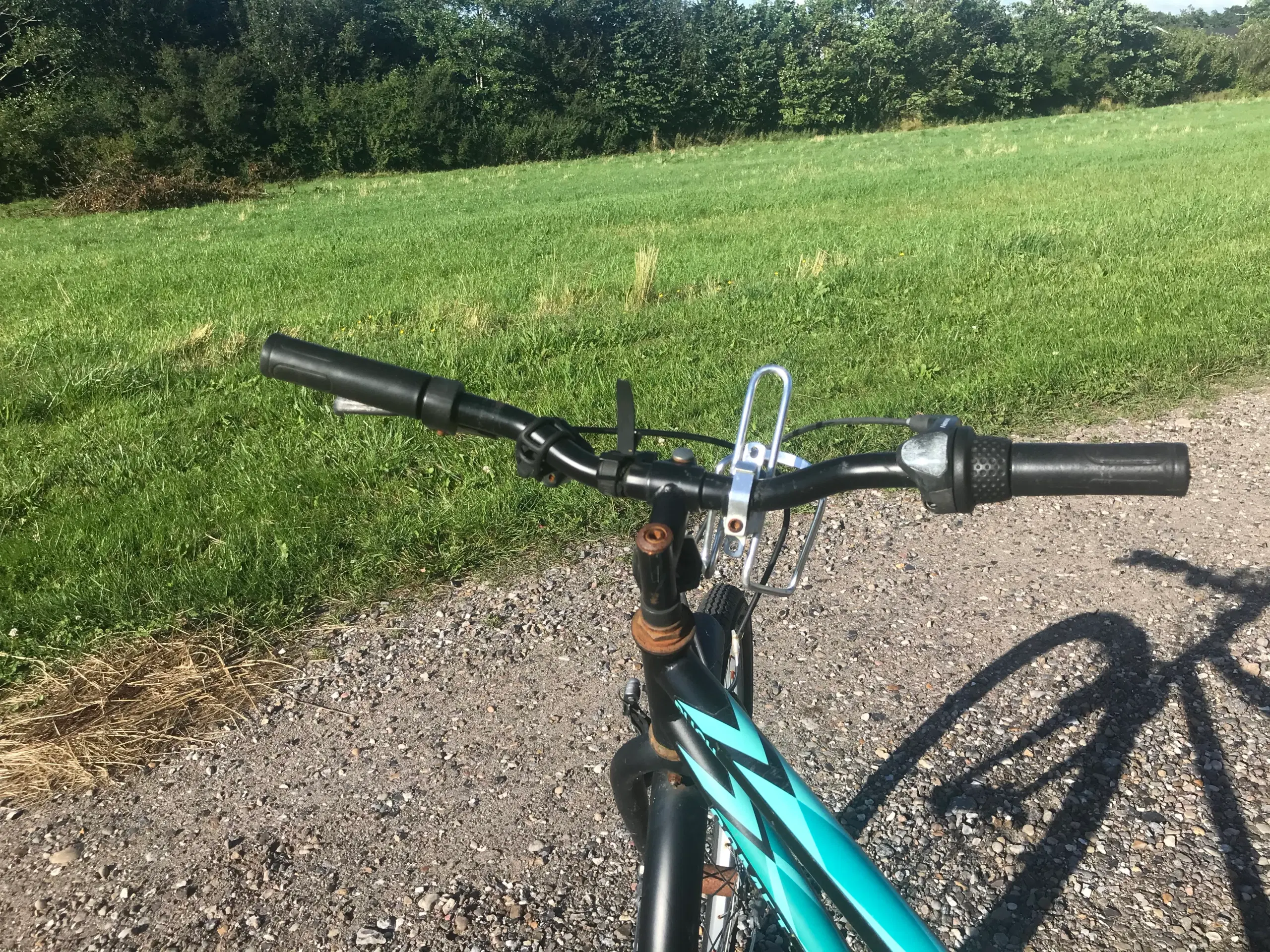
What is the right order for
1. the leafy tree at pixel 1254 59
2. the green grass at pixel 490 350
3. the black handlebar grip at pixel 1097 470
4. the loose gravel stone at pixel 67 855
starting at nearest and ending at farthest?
the black handlebar grip at pixel 1097 470, the loose gravel stone at pixel 67 855, the green grass at pixel 490 350, the leafy tree at pixel 1254 59

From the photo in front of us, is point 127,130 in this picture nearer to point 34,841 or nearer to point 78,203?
point 78,203

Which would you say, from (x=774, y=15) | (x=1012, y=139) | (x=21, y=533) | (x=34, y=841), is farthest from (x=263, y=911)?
(x=774, y=15)

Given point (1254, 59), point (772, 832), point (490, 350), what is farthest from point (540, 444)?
point (1254, 59)

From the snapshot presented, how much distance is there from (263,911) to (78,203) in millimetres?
27087

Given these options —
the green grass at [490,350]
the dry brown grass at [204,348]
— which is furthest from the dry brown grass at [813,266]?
the dry brown grass at [204,348]

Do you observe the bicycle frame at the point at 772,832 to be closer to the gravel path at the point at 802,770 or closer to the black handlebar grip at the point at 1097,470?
the black handlebar grip at the point at 1097,470

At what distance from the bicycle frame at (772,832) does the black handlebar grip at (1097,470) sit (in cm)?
50

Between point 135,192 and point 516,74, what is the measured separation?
23.3 metres

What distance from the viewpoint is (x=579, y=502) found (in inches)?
174

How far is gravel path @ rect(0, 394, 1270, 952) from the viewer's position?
2400 millimetres

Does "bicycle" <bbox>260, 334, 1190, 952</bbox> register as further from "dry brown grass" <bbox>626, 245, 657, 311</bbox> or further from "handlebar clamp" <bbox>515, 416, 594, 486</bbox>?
"dry brown grass" <bbox>626, 245, 657, 311</bbox>

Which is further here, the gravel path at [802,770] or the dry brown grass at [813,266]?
the dry brown grass at [813,266]

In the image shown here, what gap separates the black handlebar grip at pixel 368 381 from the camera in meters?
1.37

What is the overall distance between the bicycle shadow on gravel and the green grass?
70.1 inches
